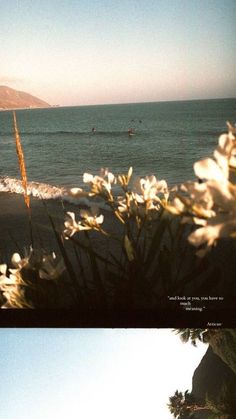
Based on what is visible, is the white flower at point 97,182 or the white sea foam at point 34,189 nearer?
the white flower at point 97,182

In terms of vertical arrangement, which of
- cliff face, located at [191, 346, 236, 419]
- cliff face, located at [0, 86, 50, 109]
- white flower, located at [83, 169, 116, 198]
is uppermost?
cliff face, located at [0, 86, 50, 109]

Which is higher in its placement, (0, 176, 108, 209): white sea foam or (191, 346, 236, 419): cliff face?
(0, 176, 108, 209): white sea foam

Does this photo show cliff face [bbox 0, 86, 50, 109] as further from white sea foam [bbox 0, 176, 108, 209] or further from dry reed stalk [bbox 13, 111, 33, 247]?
white sea foam [bbox 0, 176, 108, 209]

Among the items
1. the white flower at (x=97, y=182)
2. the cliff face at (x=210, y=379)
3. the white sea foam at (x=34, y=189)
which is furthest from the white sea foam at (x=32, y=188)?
the cliff face at (x=210, y=379)

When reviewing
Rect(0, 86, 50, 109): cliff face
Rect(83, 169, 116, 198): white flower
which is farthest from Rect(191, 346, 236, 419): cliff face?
Rect(0, 86, 50, 109): cliff face

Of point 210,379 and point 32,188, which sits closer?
point 210,379

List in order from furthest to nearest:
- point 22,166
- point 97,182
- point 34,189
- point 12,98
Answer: point 12,98, point 34,189, point 22,166, point 97,182

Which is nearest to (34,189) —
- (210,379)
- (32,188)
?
(32,188)

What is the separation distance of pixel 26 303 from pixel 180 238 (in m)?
0.38

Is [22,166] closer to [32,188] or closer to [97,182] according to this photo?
[32,188]

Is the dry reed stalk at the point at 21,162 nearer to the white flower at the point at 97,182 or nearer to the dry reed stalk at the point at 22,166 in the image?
the dry reed stalk at the point at 22,166

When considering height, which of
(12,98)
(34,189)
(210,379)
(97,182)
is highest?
(12,98)

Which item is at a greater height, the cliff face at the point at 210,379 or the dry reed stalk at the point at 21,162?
the dry reed stalk at the point at 21,162

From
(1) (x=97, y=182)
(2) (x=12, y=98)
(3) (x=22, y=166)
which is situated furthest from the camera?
(2) (x=12, y=98)
